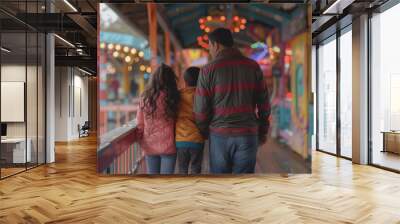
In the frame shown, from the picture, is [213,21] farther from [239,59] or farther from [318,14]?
[318,14]

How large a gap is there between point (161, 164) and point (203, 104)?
3.86 ft

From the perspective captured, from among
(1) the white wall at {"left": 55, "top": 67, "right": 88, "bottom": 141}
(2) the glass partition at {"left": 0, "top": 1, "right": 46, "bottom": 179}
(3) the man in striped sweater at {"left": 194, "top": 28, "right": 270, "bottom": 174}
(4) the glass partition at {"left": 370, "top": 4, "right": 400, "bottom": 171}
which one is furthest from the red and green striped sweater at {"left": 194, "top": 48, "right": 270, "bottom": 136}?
(1) the white wall at {"left": 55, "top": 67, "right": 88, "bottom": 141}

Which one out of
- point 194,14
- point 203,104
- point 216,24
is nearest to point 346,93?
point 216,24

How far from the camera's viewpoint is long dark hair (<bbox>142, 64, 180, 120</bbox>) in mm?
5848

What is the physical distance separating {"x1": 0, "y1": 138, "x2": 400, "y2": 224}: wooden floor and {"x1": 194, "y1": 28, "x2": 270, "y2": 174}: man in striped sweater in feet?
1.35

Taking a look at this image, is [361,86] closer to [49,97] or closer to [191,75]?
[191,75]

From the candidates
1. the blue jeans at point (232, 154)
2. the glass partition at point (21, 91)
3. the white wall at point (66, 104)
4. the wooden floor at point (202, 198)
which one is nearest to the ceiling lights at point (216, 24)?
the blue jeans at point (232, 154)

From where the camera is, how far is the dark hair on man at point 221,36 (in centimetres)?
586

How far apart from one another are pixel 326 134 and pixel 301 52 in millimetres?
4724

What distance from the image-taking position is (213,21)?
5914 mm

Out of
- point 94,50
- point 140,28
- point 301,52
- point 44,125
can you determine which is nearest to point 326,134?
point 301,52

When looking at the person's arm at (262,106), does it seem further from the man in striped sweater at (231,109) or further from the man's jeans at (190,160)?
the man's jeans at (190,160)

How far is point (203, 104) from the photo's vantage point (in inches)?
226

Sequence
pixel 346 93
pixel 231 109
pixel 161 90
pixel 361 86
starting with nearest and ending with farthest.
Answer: pixel 231 109, pixel 161 90, pixel 361 86, pixel 346 93
